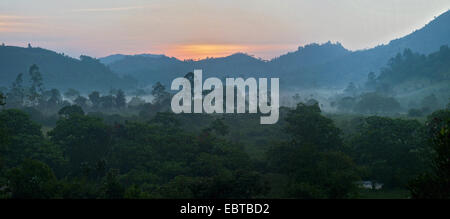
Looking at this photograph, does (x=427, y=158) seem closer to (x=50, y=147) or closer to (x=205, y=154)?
(x=205, y=154)

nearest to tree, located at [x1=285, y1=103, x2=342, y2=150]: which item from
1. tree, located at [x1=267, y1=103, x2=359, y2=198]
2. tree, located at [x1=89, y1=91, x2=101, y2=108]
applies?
tree, located at [x1=267, y1=103, x2=359, y2=198]

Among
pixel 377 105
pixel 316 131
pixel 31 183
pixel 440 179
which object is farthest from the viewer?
pixel 377 105

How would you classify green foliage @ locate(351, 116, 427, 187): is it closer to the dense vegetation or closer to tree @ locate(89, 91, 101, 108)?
the dense vegetation

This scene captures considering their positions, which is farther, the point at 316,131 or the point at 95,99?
the point at 95,99

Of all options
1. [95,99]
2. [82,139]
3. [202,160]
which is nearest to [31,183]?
[202,160]

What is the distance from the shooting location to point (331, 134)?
152 ft

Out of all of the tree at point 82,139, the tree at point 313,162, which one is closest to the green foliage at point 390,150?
the tree at point 313,162

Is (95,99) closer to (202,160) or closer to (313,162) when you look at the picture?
(202,160)

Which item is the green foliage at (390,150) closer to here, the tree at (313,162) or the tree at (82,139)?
the tree at (313,162)

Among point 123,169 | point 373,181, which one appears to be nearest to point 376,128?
point 373,181

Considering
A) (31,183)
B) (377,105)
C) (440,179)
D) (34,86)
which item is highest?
(34,86)
